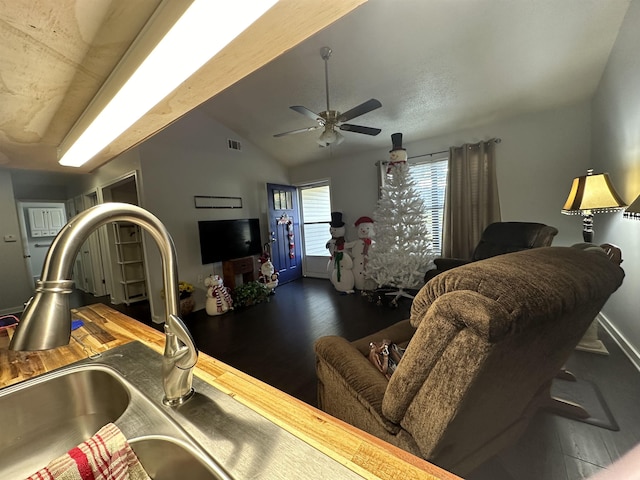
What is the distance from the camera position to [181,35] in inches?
22.2

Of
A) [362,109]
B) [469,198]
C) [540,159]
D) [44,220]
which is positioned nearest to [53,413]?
[362,109]

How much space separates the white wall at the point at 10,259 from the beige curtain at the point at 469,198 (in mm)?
6393

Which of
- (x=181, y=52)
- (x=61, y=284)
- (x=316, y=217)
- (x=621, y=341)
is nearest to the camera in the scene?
(x=61, y=284)

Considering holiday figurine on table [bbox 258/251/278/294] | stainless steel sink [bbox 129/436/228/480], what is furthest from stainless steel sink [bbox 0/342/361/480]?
holiday figurine on table [bbox 258/251/278/294]

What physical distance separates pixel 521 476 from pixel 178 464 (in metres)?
1.50

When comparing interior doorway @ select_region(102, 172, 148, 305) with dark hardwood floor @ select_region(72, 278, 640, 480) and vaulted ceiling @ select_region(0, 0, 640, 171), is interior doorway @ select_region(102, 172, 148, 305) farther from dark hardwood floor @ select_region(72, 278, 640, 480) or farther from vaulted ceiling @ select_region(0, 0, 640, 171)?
vaulted ceiling @ select_region(0, 0, 640, 171)

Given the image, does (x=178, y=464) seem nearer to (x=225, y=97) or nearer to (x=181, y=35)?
(x=181, y=35)

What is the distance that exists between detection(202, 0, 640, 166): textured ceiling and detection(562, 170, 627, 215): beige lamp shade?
50.0 inches

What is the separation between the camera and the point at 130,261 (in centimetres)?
421

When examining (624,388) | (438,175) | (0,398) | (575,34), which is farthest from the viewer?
(438,175)

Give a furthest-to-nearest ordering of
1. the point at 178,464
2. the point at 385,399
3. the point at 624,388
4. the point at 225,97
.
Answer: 1. the point at 225,97
2. the point at 624,388
3. the point at 385,399
4. the point at 178,464

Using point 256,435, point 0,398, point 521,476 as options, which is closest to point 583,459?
point 521,476

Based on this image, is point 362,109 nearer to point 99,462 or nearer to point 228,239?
point 99,462

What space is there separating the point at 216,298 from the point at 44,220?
184 inches
